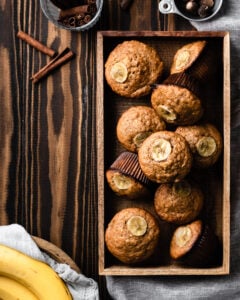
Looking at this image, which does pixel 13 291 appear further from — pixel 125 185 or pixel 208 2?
pixel 208 2

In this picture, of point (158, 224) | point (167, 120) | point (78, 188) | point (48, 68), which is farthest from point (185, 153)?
point (48, 68)

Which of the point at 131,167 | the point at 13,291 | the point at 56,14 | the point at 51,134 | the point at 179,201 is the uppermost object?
the point at 56,14

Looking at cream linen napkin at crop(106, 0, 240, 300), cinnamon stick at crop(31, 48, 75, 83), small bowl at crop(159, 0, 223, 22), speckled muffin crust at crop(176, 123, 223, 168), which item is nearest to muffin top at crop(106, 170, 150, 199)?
speckled muffin crust at crop(176, 123, 223, 168)

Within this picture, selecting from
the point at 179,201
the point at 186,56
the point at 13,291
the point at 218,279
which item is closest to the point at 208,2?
the point at 186,56

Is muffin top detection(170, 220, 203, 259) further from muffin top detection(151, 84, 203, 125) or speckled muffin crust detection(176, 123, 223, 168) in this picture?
muffin top detection(151, 84, 203, 125)

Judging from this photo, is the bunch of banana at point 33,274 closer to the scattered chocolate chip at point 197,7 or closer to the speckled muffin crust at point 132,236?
the speckled muffin crust at point 132,236
